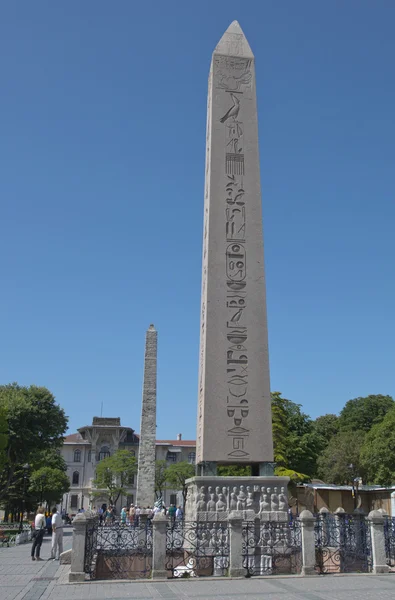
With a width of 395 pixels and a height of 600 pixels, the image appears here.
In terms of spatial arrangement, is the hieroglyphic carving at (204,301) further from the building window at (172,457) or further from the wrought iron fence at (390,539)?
the building window at (172,457)

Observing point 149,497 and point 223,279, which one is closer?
point 223,279

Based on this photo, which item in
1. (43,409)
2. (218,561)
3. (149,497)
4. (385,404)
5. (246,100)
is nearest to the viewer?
(218,561)

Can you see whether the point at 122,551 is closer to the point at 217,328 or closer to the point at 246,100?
the point at 217,328

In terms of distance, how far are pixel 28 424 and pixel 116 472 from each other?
1946cm

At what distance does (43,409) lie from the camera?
3809 cm

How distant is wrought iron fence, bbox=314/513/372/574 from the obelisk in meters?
1.79

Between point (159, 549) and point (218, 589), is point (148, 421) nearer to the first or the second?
point (159, 549)

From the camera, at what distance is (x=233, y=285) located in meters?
13.3

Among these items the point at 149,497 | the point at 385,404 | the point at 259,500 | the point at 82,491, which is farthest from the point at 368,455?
the point at 82,491

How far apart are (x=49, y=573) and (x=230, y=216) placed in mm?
8789

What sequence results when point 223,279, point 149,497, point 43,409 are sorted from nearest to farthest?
point 223,279 → point 149,497 → point 43,409

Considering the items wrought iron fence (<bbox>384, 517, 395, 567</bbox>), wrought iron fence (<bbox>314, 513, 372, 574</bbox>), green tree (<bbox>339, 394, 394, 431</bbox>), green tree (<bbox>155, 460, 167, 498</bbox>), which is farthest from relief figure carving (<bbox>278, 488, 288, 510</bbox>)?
green tree (<bbox>155, 460, 167, 498</bbox>)

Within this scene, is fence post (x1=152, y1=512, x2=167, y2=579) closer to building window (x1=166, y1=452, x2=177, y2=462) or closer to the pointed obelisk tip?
the pointed obelisk tip

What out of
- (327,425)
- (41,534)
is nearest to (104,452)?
(327,425)
